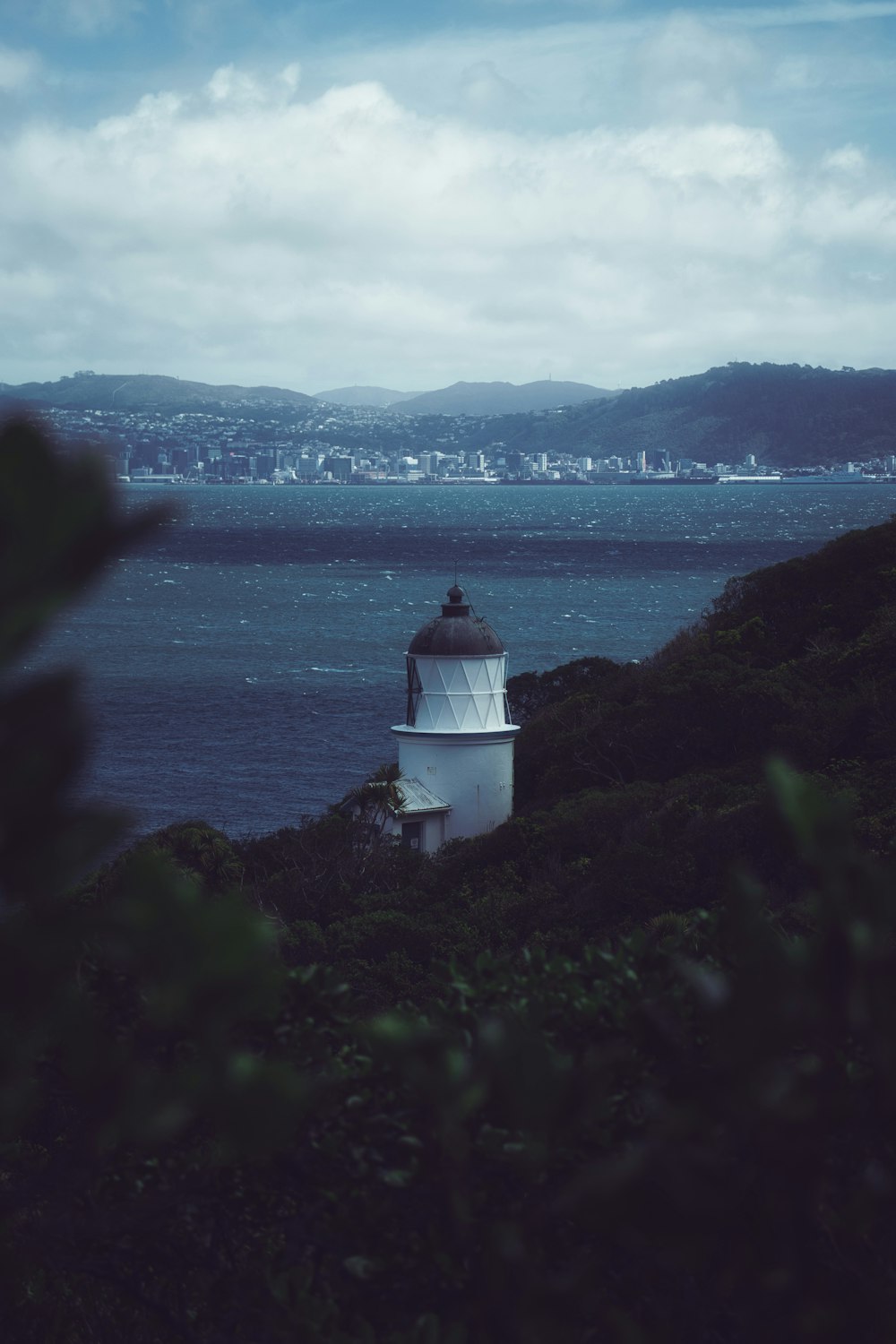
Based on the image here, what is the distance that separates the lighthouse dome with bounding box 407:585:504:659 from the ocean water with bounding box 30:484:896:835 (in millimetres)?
5635

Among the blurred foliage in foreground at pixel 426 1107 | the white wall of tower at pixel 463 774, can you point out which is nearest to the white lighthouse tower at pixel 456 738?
the white wall of tower at pixel 463 774

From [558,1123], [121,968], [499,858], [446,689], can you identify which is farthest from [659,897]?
[558,1123]

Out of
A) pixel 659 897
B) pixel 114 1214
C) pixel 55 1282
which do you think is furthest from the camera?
pixel 659 897

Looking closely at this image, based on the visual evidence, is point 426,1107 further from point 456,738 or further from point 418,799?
point 456,738

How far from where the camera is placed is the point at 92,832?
2.47 metres

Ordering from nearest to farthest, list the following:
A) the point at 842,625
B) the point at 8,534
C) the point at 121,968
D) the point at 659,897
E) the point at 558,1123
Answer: the point at 8,534
the point at 558,1123
the point at 121,968
the point at 659,897
the point at 842,625

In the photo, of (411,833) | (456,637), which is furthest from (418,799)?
(456,637)

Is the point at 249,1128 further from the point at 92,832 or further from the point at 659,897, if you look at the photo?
the point at 659,897

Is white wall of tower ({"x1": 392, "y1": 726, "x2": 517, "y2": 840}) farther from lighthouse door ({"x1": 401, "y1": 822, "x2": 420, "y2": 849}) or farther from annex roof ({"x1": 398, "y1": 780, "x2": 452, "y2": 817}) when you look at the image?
lighthouse door ({"x1": 401, "y1": 822, "x2": 420, "y2": 849})

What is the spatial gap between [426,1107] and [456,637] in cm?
2219

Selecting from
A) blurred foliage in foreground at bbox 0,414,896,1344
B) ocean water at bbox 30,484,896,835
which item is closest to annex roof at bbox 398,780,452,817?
ocean water at bbox 30,484,896,835

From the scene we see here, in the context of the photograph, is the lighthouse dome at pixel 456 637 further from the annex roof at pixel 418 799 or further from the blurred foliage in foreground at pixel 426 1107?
the blurred foliage in foreground at pixel 426 1107

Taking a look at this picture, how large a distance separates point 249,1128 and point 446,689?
75.9 ft

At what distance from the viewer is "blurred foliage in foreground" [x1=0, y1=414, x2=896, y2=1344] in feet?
8.09
